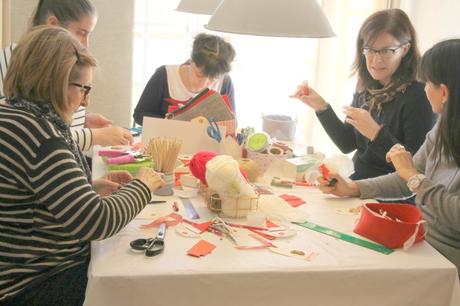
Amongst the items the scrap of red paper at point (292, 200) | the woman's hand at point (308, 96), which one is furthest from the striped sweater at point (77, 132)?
the woman's hand at point (308, 96)

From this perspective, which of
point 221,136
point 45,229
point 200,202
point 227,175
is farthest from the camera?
point 221,136

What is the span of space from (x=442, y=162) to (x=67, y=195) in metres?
1.14

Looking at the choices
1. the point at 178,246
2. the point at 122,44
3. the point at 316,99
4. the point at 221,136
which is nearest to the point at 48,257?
the point at 178,246

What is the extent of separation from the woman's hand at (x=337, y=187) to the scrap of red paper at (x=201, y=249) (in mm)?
572

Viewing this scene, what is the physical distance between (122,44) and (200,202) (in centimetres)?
201

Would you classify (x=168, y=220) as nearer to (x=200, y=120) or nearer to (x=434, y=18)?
(x=200, y=120)

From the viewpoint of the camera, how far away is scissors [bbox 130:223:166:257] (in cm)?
113

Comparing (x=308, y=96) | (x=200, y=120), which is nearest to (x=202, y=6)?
(x=200, y=120)

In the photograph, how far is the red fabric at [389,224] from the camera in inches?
49.3

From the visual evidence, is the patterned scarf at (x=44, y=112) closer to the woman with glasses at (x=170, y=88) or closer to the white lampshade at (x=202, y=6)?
the white lampshade at (x=202, y=6)

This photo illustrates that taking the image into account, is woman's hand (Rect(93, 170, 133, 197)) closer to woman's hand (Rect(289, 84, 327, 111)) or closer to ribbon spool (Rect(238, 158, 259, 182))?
ribbon spool (Rect(238, 158, 259, 182))

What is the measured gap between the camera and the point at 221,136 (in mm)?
1950

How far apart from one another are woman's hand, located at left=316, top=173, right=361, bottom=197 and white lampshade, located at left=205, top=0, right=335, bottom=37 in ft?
1.59

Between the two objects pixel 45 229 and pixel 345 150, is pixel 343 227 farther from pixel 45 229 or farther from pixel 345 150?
pixel 345 150
